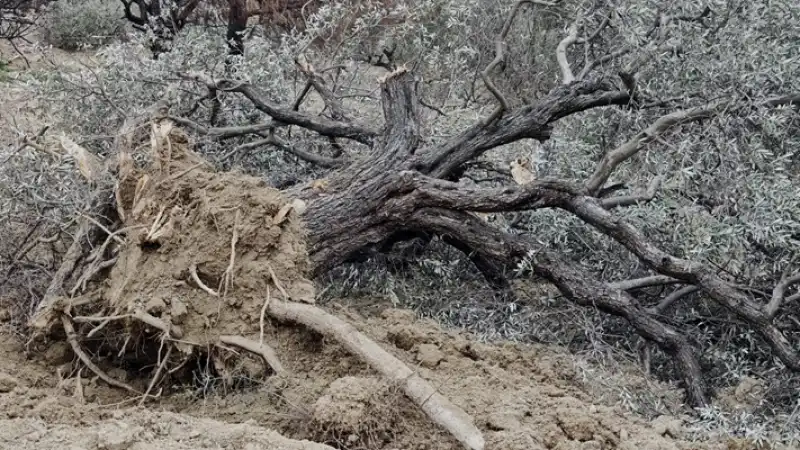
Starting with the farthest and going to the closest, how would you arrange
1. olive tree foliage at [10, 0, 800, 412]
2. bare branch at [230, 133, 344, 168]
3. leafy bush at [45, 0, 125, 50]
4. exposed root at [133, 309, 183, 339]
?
leafy bush at [45, 0, 125, 50]
bare branch at [230, 133, 344, 168]
olive tree foliage at [10, 0, 800, 412]
exposed root at [133, 309, 183, 339]

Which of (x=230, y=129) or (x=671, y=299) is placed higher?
(x=230, y=129)

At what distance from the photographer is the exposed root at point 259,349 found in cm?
338

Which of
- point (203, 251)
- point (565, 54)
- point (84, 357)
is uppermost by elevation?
point (565, 54)

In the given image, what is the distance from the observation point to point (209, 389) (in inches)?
137

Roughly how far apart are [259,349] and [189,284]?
1.46 feet

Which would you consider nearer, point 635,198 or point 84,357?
point 84,357

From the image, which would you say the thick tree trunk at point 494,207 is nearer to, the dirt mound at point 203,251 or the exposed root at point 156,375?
the dirt mound at point 203,251

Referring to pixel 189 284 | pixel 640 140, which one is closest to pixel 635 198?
pixel 640 140

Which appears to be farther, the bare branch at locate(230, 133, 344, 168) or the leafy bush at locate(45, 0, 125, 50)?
the leafy bush at locate(45, 0, 125, 50)

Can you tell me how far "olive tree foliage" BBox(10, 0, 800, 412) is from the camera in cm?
396

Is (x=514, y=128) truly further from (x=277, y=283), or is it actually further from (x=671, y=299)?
(x=277, y=283)

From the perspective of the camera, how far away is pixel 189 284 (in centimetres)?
358

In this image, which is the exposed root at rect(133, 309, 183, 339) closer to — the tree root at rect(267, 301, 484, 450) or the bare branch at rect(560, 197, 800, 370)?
the tree root at rect(267, 301, 484, 450)

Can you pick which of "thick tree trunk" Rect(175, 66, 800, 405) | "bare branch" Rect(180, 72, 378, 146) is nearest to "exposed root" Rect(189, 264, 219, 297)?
"thick tree trunk" Rect(175, 66, 800, 405)
